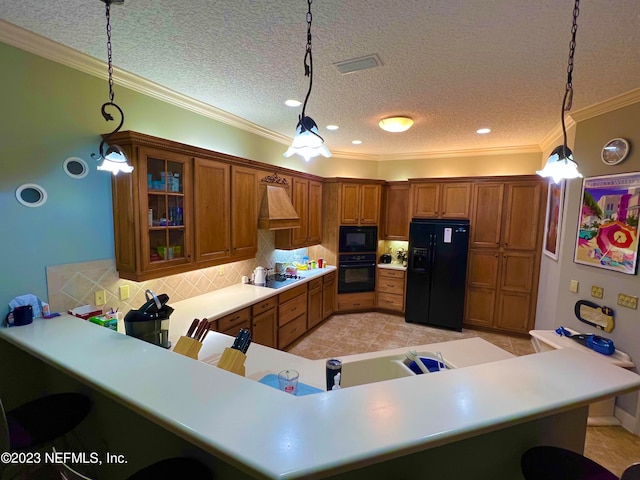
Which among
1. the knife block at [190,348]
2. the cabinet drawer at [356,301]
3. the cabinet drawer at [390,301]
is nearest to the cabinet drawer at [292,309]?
the cabinet drawer at [356,301]

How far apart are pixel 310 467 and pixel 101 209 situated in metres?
2.47

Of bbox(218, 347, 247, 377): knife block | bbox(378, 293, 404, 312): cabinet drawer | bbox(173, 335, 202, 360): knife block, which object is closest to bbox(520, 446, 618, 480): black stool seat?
bbox(218, 347, 247, 377): knife block

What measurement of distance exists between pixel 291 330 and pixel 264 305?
81cm

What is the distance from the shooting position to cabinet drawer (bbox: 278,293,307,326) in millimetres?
3678

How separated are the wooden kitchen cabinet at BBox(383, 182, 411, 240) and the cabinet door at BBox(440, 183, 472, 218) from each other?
0.63 m

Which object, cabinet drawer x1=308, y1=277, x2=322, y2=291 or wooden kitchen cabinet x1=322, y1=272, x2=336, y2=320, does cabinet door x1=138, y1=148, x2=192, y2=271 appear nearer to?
cabinet drawer x1=308, y1=277, x2=322, y2=291

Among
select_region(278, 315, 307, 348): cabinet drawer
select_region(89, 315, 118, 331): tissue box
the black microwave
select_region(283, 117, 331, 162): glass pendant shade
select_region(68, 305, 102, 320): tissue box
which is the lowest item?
select_region(278, 315, 307, 348): cabinet drawer

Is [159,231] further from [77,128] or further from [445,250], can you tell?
[445,250]

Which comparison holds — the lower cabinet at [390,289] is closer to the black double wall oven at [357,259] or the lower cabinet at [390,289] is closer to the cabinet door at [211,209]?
the black double wall oven at [357,259]

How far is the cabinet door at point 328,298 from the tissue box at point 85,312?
308 cm

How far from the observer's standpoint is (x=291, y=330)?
392cm

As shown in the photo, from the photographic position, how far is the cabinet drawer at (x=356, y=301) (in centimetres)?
522

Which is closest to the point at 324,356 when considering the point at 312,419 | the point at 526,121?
the point at 312,419

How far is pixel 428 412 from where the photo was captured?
1002 millimetres
